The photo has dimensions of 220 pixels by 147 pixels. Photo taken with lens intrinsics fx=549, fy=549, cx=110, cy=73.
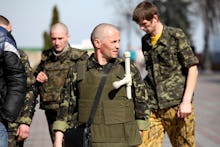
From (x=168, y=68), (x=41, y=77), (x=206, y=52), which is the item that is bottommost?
(x=168, y=68)

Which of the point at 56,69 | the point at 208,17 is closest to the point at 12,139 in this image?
the point at 56,69

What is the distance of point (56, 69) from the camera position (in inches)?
249

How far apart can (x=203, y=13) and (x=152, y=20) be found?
45.1 metres

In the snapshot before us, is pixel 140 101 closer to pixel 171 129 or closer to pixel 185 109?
pixel 185 109

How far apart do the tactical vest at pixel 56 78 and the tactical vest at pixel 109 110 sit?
7.09 feet

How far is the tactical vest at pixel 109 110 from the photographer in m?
4.09

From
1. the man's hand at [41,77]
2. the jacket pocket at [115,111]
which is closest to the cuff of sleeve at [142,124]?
the jacket pocket at [115,111]

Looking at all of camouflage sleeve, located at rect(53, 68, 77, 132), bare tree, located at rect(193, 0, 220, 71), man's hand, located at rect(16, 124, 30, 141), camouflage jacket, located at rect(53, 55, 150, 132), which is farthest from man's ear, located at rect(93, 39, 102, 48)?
bare tree, located at rect(193, 0, 220, 71)

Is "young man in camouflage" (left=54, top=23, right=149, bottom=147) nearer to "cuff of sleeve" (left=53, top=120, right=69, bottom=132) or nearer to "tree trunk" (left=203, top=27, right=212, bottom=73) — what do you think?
"cuff of sleeve" (left=53, top=120, right=69, bottom=132)

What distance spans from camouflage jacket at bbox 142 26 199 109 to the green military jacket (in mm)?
925

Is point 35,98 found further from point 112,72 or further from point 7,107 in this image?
point 112,72

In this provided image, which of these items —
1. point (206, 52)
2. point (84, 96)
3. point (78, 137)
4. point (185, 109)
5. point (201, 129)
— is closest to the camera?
point (78, 137)

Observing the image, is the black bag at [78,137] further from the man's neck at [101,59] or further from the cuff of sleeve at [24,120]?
the cuff of sleeve at [24,120]

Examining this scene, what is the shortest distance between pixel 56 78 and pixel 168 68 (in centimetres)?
163
